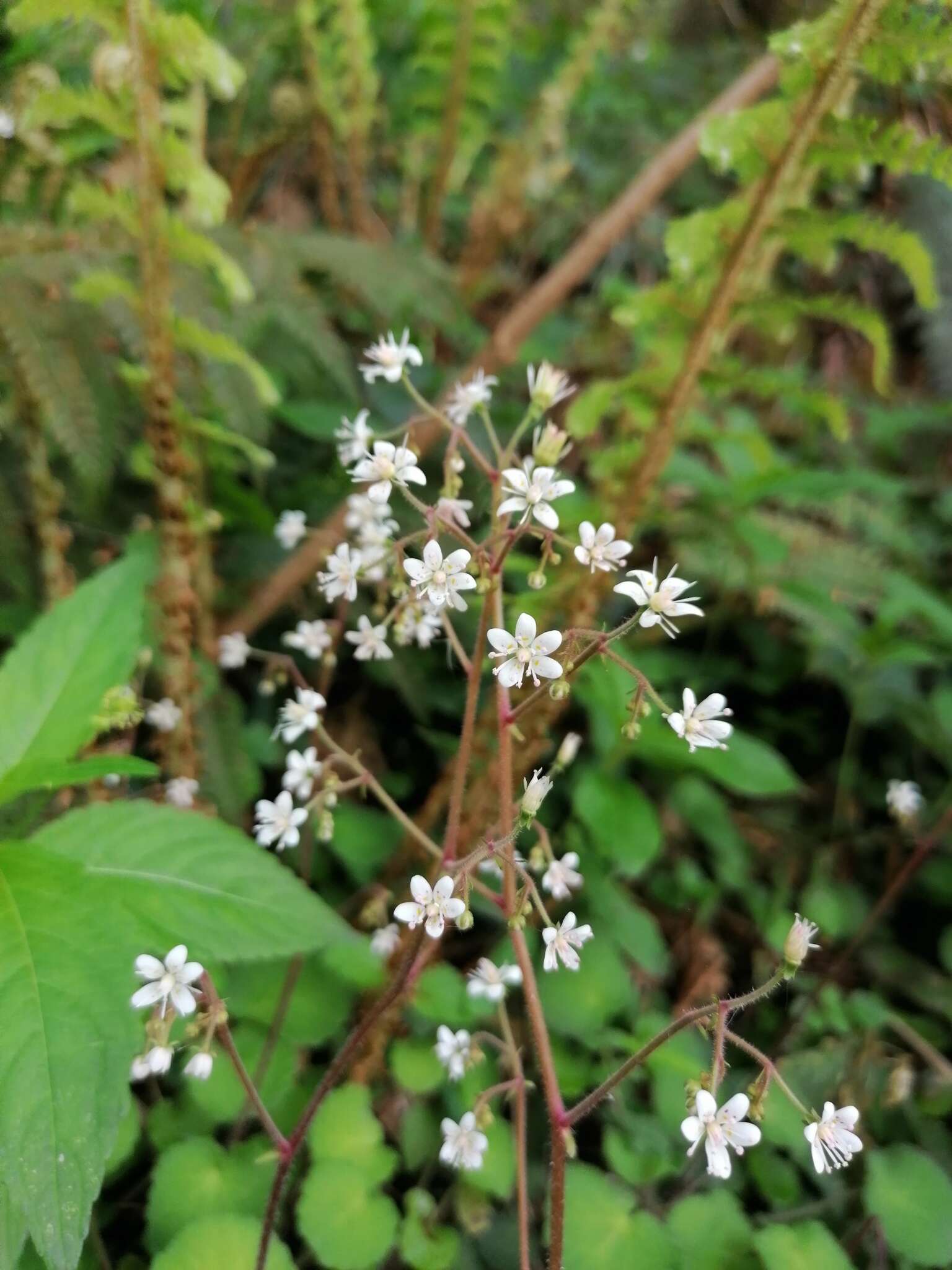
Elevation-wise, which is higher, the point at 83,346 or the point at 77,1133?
the point at 83,346

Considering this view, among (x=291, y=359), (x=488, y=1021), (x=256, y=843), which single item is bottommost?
(x=488, y=1021)

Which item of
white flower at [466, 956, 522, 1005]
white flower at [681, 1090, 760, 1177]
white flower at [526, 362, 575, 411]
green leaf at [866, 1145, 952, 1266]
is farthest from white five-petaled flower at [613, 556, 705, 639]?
green leaf at [866, 1145, 952, 1266]

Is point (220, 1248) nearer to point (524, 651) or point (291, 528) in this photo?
point (524, 651)

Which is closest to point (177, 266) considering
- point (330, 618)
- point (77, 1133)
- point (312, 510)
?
point (312, 510)

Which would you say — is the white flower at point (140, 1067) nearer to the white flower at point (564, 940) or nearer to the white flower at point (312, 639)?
the white flower at point (564, 940)

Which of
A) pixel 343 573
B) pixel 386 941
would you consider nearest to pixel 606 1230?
pixel 386 941

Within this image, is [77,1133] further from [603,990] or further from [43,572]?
[43,572]

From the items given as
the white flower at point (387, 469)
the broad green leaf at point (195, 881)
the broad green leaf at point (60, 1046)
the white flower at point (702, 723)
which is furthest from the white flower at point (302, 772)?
the white flower at point (702, 723)
